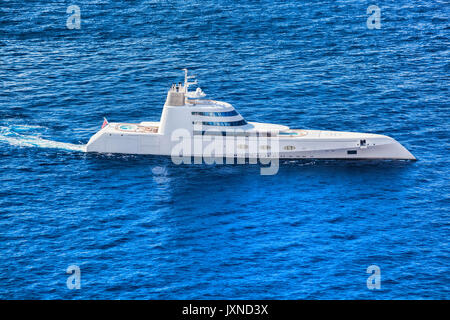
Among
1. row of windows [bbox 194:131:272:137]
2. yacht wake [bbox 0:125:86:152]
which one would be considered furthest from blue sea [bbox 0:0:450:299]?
row of windows [bbox 194:131:272:137]

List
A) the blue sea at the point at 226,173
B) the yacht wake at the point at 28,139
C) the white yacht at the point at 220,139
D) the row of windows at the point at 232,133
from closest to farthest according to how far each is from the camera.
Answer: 1. the blue sea at the point at 226,173
2. the white yacht at the point at 220,139
3. the row of windows at the point at 232,133
4. the yacht wake at the point at 28,139

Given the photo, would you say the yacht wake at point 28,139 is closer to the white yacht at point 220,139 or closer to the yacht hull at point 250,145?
the white yacht at point 220,139

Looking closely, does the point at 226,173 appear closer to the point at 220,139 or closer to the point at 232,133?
the point at 220,139

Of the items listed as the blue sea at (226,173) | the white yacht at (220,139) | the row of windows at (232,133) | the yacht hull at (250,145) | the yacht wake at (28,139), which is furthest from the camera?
the yacht wake at (28,139)

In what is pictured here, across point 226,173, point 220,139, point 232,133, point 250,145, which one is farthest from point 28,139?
point 250,145

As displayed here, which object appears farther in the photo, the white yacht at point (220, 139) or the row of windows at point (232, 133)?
the row of windows at point (232, 133)

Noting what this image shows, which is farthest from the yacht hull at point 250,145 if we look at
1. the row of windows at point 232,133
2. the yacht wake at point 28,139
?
the yacht wake at point 28,139

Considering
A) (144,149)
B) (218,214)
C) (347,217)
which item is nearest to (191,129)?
(144,149)
